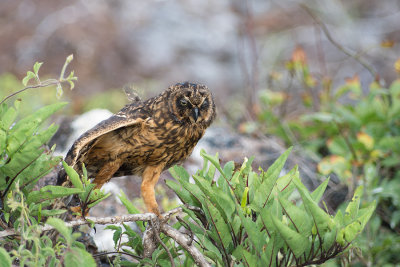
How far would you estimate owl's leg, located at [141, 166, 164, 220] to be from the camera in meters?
3.33

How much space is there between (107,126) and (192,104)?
591mm

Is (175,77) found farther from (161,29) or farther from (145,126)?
(145,126)

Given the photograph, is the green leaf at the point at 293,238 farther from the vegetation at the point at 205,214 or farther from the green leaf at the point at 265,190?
the green leaf at the point at 265,190

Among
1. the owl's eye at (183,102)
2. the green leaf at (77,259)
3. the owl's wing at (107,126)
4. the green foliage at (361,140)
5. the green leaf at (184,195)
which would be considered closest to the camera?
the green leaf at (77,259)

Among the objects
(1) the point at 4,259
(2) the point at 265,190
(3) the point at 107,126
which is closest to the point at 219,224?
(2) the point at 265,190

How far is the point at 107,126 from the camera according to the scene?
3.12 m

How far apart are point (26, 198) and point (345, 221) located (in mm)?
1435

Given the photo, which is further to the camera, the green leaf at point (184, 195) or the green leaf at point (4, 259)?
the green leaf at point (184, 195)

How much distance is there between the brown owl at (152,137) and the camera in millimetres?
3336

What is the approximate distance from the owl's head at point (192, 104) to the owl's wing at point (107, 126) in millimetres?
196

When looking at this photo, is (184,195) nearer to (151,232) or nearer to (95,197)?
(151,232)

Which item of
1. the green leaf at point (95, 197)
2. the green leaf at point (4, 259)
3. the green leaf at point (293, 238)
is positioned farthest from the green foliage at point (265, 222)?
the green leaf at point (4, 259)

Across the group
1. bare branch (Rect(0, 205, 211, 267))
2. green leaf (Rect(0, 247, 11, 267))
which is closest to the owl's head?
bare branch (Rect(0, 205, 211, 267))

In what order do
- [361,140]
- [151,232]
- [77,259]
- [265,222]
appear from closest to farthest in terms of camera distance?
[77,259] → [265,222] → [151,232] → [361,140]
